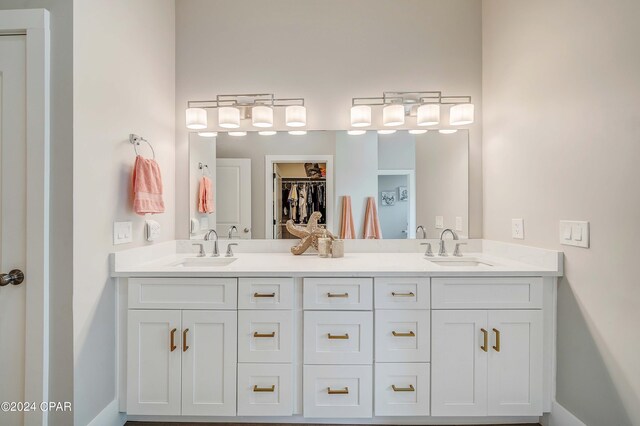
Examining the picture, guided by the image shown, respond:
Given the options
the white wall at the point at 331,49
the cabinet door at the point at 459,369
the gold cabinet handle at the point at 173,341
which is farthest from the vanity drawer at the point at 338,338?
the white wall at the point at 331,49

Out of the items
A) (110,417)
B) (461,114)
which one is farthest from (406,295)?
(110,417)

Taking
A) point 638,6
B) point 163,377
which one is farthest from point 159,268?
point 638,6

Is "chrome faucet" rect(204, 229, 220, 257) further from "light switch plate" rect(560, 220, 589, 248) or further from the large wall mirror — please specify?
"light switch plate" rect(560, 220, 589, 248)

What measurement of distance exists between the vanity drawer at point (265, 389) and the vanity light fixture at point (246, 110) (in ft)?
5.15

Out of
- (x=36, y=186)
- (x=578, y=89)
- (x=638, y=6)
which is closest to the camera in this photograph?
(x=638, y=6)

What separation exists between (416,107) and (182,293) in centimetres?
198

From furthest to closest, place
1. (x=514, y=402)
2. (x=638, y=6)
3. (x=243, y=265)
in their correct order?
1. (x=243, y=265)
2. (x=514, y=402)
3. (x=638, y=6)

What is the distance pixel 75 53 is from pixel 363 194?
5.85 feet

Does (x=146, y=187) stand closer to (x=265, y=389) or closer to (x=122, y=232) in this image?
(x=122, y=232)

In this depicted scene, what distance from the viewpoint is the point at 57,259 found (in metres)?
1.40

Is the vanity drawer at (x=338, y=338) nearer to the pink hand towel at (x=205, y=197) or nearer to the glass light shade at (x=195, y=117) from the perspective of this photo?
the pink hand towel at (x=205, y=197)

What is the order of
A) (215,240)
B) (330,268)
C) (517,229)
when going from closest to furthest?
(330,268)
(517,229)
(215,240)

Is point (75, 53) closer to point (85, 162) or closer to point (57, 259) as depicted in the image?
point (85, 162)

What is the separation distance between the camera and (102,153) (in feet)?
5.19
